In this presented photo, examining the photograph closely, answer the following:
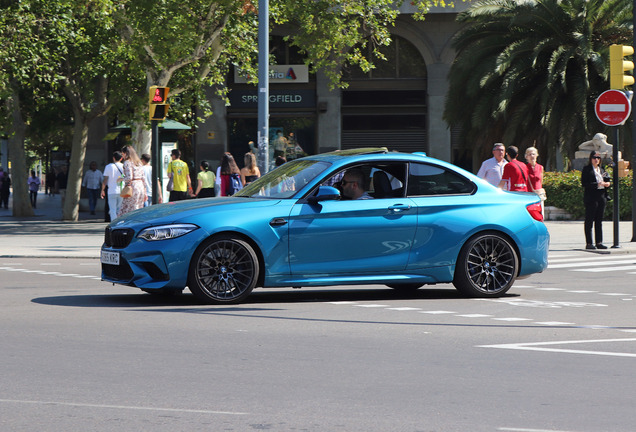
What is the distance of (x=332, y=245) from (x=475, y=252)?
1.65 m

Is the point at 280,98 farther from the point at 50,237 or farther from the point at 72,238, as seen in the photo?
the point at 72,238

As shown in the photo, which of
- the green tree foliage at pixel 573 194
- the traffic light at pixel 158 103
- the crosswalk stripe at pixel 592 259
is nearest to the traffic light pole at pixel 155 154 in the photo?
the traffic light at pixel 158 103

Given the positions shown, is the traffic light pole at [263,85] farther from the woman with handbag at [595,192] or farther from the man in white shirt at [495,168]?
the woman with handbag at [595,192]

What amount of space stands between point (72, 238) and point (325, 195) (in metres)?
12.7

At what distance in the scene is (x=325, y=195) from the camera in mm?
10594

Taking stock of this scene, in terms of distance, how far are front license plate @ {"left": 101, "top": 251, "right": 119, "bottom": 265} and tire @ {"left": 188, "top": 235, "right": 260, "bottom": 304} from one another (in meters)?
0.75

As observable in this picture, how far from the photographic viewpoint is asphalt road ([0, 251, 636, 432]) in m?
5.77

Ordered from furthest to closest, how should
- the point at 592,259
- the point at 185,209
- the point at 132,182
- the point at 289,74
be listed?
the point at 289,74
the point at 132,182
the point at 592,259
the point at 185,209

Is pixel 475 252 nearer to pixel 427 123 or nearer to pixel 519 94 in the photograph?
pixel 519 94

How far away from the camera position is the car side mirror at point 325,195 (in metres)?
10.5

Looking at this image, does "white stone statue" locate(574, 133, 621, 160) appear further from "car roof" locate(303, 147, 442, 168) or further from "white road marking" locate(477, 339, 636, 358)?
"white road marking" locate(477, 339, 636, 358)

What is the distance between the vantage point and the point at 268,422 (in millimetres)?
5621

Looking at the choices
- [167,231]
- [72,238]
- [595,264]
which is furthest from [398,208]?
[72,238]

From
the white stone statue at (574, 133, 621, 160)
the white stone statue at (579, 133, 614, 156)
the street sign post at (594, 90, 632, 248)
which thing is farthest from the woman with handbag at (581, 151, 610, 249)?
the white stone statue at (579, 133, 614, 156)
